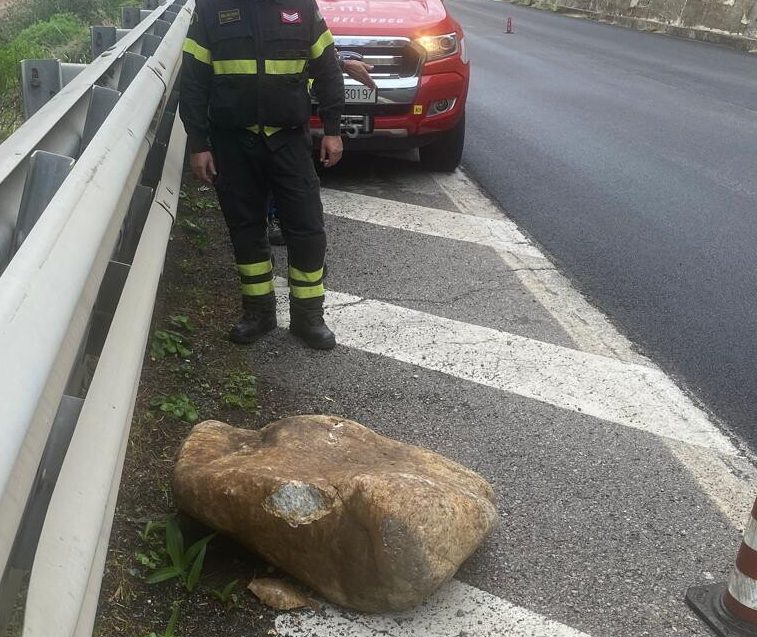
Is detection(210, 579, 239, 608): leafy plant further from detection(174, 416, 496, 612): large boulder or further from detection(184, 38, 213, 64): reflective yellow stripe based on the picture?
detection(184, 38, 213, 64): reflective yellow stripe

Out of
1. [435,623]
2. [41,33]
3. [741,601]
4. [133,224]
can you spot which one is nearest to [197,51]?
[133,224]

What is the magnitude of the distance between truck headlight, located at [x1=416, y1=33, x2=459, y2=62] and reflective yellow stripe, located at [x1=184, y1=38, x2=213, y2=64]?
3624 mm

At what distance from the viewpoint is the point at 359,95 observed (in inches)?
287

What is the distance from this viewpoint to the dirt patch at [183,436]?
2.74 meters

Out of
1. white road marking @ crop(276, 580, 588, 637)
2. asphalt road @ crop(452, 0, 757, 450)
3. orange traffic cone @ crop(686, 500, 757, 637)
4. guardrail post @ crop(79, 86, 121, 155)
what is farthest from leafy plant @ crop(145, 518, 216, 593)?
asphalt road @ crop(452, 0, 757, 450)

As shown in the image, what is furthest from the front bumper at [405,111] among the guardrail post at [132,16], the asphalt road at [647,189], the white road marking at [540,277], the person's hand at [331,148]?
the person's hand at [331,148]

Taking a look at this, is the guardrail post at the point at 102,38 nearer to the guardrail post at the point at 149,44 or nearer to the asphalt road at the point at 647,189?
the guardrail post at the point at 149,44

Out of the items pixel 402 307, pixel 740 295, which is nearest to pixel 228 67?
pixel 402 307

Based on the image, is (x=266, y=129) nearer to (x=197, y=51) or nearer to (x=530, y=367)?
(x=197, y=51)

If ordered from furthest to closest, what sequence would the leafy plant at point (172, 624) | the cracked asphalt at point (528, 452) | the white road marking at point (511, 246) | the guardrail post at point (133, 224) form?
the white road marking at point (511, 246) < the guardrail post at point (133, 224) < the cracked asphalt at point (528, 452) < the leafy plant at point (172, 624)

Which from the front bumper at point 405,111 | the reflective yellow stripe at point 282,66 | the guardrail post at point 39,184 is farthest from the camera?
the front bumper at point 405,111

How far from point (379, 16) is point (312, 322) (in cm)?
389

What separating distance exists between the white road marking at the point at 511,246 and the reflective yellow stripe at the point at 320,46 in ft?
6.05

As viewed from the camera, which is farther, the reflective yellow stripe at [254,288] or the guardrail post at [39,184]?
the reflective yellow stripe at [254,288]
